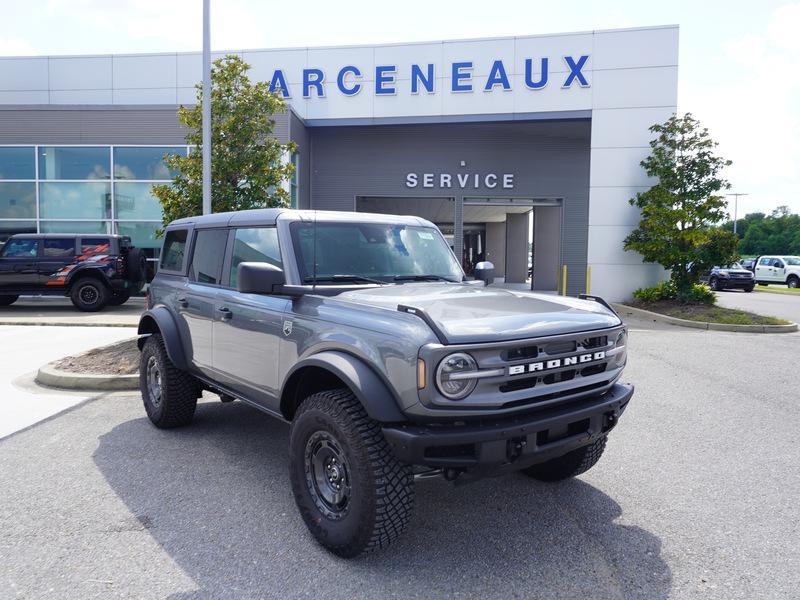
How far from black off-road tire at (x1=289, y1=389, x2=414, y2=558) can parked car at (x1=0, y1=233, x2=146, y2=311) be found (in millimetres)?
12924

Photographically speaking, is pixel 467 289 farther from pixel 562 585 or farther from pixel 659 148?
pixel 659 148

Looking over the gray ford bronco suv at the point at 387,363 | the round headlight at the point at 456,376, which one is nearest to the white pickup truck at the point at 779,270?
the gray ford bronco suv at the point at 387,363

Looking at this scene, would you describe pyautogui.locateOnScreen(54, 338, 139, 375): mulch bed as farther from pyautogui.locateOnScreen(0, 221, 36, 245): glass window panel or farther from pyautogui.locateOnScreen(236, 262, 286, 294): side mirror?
pyautogui.locateOnScreen(0, 221, 36, 245): glass window panel

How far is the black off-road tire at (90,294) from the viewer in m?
14.5

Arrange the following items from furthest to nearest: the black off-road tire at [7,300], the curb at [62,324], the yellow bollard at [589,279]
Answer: the yellow bollard at [589,279] < the black off-road tire at [7,300] < the curb at [62,324]

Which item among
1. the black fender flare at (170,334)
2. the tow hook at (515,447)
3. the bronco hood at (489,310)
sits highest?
the bronco hood at (489,310)

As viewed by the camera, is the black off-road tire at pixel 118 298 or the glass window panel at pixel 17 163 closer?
the black off-road tire at pixel 118 298

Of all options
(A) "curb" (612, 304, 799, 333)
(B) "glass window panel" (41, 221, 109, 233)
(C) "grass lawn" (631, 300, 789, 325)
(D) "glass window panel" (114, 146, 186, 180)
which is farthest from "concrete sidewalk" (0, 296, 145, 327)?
(C) "grass lawn" (631, 300, 789, 325)

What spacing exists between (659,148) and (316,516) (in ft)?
56.4

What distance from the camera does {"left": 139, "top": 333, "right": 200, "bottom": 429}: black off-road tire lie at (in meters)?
5.00

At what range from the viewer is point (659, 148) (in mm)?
17172

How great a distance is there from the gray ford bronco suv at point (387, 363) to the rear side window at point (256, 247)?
15 millimetres

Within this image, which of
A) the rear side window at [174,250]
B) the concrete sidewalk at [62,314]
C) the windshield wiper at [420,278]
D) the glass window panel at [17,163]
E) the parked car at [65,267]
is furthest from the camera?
the glass window panel at [17,163]

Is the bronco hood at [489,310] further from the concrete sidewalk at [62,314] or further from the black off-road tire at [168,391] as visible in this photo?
the concrete sidewalk at [62,314]
